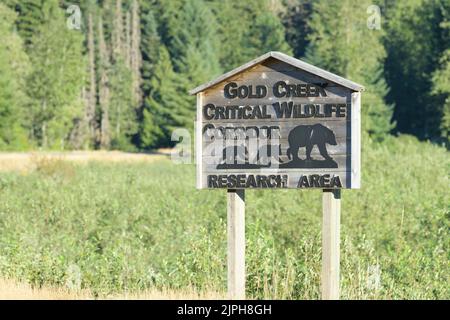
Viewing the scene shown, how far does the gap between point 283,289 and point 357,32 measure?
53656 mm

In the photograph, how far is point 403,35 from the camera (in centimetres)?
6788

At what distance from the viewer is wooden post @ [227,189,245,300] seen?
9.16 metres

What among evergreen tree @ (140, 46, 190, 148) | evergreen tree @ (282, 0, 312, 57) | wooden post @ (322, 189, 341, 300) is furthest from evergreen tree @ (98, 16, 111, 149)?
wooden post @ (322, 189, 341, 300)

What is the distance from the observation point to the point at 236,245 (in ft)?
30.2

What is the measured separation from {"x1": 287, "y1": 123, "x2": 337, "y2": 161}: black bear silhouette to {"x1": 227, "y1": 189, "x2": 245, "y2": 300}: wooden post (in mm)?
771

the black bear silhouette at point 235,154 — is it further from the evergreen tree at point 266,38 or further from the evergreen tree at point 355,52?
the evergreen tree at point 266,38

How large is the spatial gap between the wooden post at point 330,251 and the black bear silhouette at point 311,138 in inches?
19.8

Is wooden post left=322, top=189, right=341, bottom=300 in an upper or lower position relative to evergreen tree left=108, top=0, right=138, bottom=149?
lower

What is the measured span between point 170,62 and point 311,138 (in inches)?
2392

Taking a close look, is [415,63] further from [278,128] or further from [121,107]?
[278,128]

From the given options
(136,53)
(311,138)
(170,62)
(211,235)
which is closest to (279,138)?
(311,138)

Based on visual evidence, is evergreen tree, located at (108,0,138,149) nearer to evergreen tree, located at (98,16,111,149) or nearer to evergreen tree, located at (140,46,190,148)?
evergreen tree, located at (98,16,111,149)

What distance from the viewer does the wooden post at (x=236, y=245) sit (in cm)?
916

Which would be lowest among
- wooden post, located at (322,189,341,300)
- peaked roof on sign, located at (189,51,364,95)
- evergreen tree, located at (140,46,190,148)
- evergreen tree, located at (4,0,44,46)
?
wooden post, located at (322,189,341,300)
